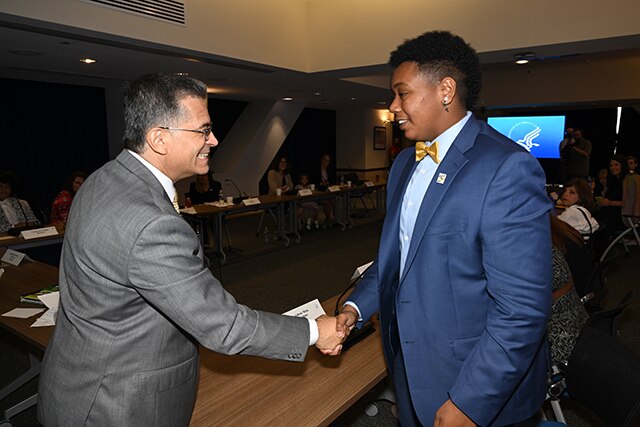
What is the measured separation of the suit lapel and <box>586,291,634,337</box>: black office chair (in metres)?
1.19

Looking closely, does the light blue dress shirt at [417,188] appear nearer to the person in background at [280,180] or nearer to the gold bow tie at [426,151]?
the gold bow tie at [426,151]

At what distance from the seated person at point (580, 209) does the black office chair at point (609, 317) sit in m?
2.36

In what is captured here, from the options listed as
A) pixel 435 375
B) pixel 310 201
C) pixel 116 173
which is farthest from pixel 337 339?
pixel 310 201

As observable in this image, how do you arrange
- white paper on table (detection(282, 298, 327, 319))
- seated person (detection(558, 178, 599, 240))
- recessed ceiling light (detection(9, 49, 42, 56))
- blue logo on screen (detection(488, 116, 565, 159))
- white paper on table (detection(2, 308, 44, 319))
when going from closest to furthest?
white paper on table (detection(282, 298, 327, 319)) < white paper on table (detection(2, 308, 44, 319)) < seated person (detection(558, 178, 599, 240)) < recessed ceiling light (detection(9, 49, 42, 56)) < blue logo on screen (detection(488, 116, 565, 159))

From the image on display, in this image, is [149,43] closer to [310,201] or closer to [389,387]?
[389,387]

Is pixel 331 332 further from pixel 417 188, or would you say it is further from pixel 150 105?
pixel 150 105

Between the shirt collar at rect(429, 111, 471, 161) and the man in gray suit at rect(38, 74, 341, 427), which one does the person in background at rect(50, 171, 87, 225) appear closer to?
the man in gray suit at rect(38, 74, 341, 427)

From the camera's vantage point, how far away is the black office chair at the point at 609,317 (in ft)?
6.32

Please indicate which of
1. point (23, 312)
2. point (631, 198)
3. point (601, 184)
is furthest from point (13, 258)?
point (601, 184)

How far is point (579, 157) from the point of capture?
8.83 metres

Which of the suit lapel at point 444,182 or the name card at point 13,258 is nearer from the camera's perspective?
the suit lapel at point 444,182

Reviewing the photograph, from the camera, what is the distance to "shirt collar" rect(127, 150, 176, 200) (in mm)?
1180

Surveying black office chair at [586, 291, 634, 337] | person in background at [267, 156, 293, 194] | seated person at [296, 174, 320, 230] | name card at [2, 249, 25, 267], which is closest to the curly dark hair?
black office chair at [586, 291, 634, 337]

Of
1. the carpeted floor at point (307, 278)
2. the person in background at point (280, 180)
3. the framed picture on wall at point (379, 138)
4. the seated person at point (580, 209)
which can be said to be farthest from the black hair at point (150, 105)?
the framed picture on wall at point (379, 138)
